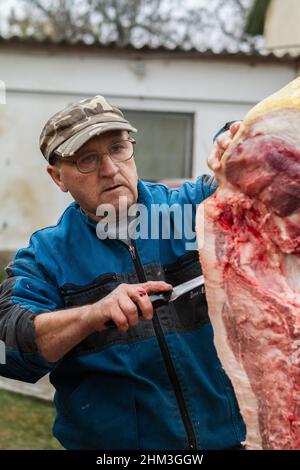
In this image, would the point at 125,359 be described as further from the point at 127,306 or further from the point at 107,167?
the point at 107,167

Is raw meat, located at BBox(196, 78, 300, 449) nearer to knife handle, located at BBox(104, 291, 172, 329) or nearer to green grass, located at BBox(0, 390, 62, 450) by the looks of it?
knife handle, located at BBox(104, 291, 172, 329)

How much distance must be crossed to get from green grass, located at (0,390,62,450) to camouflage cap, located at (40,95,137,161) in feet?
10.7

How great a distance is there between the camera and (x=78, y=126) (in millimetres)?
2881

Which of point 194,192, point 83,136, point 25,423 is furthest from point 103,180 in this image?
point 25,423

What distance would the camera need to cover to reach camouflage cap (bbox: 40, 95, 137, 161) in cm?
282

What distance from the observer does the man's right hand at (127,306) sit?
2.32 m

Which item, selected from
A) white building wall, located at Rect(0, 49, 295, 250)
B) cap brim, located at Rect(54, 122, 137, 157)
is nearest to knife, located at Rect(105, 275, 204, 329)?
cap brim, located at Rect(54, 122, 137, 157)

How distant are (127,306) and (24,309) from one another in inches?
20.8

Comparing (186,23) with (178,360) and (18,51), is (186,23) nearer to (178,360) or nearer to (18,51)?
(18,51)

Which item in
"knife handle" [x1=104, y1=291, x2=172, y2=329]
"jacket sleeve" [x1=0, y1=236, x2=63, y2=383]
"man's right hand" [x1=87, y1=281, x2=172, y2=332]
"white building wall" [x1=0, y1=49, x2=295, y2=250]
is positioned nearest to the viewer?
"man's right hand" [x1=87, y1=281, x2=172, y2=332]

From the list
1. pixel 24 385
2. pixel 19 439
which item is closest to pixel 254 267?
pixel 19 439
